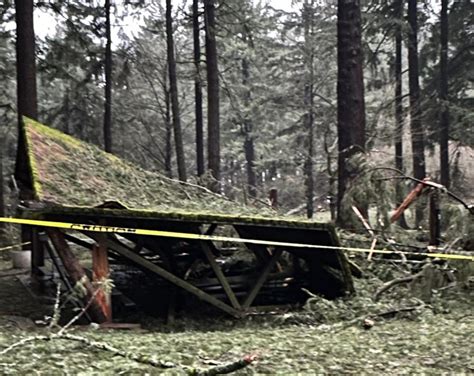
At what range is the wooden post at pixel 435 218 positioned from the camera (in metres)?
8.14

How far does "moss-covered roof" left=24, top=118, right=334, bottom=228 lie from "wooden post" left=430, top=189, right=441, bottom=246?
213 centimetres

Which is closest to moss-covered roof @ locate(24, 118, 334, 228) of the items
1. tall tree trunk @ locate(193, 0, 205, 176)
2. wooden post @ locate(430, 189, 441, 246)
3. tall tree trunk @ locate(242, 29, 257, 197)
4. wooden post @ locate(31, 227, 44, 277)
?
wooden post @ locate(31, 227, 44, 277)

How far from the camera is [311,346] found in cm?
459

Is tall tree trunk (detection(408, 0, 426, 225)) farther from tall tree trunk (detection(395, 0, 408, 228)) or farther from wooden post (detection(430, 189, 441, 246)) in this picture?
wooden post (detection(430, 189, 441, 246))

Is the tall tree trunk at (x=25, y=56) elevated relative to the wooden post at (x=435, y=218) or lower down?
elevated

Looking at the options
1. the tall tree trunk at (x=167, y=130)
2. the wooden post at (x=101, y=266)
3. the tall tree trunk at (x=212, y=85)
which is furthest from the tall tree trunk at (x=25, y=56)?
the tall tree trunk at (x=167, y=130)

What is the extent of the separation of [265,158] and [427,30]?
13.1 metres

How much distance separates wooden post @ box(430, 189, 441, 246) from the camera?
26.7 feet

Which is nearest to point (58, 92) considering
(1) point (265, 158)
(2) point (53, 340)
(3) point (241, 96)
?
(3) point (241, 96)

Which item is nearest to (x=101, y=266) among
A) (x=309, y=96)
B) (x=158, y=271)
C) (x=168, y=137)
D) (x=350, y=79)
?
(x=158, y=271)

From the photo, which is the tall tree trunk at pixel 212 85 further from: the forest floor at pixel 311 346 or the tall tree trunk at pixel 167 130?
the forest floor at pixel 311 346

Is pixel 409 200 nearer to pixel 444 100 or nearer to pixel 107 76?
pixel 444 100

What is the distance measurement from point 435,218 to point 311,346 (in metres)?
4.33

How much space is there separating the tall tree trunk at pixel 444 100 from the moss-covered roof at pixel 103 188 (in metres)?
11.3
